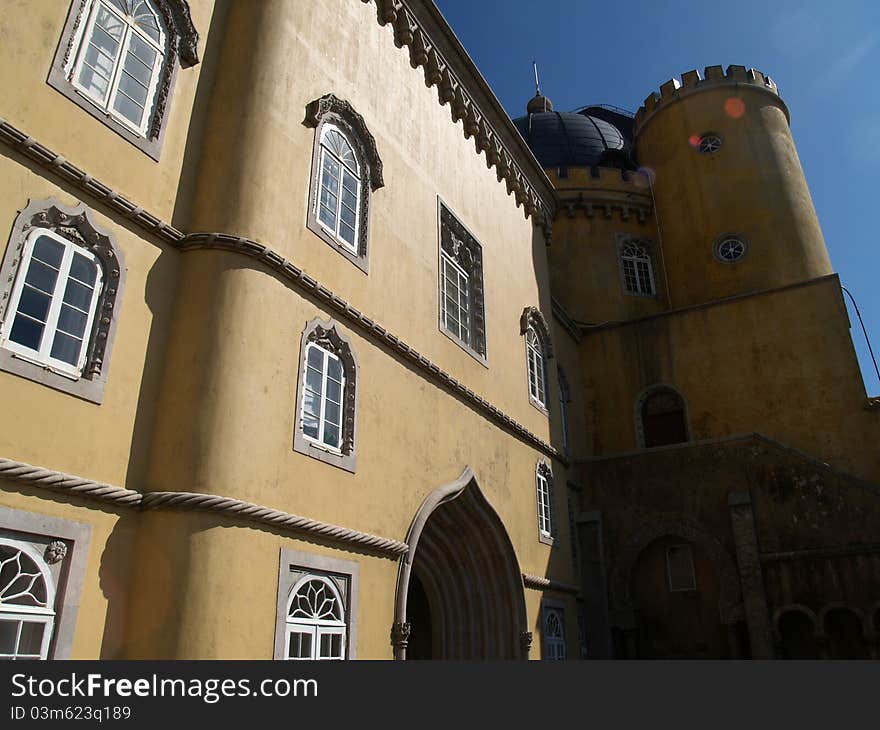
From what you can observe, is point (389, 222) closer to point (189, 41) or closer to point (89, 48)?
point (189, 41)

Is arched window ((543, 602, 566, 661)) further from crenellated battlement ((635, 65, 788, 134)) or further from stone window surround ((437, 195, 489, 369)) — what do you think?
crenellated battlement ((635, 65, 788, 134))

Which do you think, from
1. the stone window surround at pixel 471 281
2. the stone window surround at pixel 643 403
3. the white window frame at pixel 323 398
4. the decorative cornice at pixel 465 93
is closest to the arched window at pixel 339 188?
the white window frame at pixel 323 398

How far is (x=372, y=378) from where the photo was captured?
951 cm

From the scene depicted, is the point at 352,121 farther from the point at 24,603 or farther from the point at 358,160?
the point at 24,603

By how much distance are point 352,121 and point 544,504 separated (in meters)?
7.91

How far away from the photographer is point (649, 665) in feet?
15.2

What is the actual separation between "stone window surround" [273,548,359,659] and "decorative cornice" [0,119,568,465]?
9.79 ft

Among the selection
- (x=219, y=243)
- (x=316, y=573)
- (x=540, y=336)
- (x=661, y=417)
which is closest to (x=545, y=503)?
(x=540, y=336)

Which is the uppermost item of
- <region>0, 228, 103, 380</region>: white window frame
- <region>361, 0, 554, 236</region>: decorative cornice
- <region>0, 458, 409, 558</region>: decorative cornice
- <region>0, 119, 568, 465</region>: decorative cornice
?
<region>361, 0, 554, 236</region>: decorative cornice

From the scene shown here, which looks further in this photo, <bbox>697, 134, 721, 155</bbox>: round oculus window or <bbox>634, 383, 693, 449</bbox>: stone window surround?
<bbox>697, 134, 721, 155</bbox>: round oculus window

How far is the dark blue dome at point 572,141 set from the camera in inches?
1005

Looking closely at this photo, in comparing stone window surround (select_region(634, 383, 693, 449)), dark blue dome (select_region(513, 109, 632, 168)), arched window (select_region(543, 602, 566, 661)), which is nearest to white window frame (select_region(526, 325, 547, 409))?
stone window surround (select_region(634, 383, 693, 449))

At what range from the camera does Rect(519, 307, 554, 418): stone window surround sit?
15070 millimetres

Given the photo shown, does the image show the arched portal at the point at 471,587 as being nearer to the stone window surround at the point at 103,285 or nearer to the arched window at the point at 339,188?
the arched window at the point at 339,188
